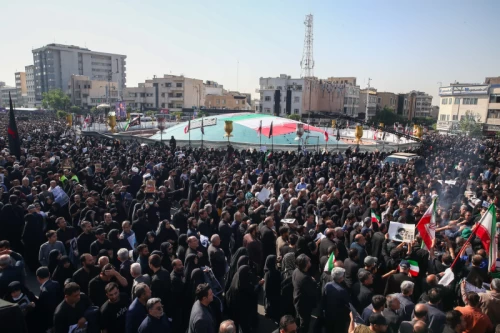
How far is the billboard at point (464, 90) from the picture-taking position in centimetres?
5742

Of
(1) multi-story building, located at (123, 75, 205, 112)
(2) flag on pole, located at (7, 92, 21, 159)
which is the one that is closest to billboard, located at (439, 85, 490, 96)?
(1) multi-story building, located at (123, 75, 205, 112)

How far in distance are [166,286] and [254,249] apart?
1924 millimetres

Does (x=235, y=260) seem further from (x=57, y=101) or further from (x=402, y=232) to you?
(x=57, y=101)

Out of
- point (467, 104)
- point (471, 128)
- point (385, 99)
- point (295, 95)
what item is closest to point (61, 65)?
point (295, 95)

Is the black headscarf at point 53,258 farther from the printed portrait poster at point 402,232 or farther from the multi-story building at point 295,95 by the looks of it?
the multi-story building at point 295,95

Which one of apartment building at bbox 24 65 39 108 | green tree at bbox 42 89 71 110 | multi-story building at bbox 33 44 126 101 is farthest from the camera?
apartment building at bbox 24 65 39 108

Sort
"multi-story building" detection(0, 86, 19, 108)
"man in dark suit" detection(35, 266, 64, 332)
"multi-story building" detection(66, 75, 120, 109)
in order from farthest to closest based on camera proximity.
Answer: "multi-story building" detection(0, 86, 19, 108) < "multi-story building" detection(66, 75, 120, 109) < "man in dark suit" detection(35, 266, 64, 332)

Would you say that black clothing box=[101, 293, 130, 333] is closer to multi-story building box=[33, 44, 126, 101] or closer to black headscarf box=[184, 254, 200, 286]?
black headscarf box=[184, 254, 200, 286]

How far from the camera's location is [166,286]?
16.0 ft

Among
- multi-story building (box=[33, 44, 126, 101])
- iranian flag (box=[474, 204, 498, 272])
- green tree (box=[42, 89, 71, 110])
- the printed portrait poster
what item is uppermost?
multi-story building (box=[33, 44, 126, 101])

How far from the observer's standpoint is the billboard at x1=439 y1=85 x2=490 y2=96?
188ft

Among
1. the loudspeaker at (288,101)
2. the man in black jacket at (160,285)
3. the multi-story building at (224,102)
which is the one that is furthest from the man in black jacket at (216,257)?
the multi-story building at (224,102)

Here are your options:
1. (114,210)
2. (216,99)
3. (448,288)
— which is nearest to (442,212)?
(448,288)

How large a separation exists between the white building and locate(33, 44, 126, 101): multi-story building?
45816 millimetres
